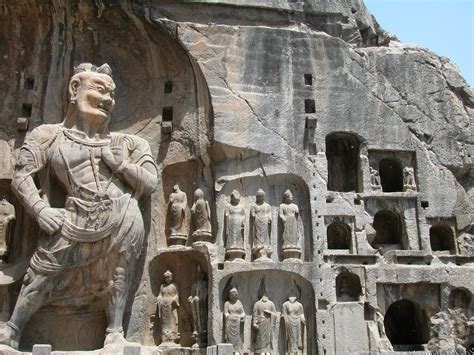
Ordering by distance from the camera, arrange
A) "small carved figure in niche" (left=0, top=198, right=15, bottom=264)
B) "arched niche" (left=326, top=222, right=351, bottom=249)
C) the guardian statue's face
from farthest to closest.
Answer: "arched niche" (left=326, top=222, right=351, bottom=249) < "small carved figure in niche" (left=0, top=198, right=15, bottom=264) < the guardian statue's face

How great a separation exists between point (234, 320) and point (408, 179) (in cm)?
366

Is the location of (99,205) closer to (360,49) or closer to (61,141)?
(61,141)

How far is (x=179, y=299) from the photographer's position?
896 centimetres

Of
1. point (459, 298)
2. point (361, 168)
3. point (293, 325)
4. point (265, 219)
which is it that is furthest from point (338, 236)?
point (459, 298)

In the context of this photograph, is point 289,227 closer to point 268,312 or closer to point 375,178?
point 268,312

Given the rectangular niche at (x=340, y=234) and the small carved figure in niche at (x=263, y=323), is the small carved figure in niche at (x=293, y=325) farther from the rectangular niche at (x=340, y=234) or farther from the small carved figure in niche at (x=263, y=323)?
the rectangular niche at (x=340, y=234)

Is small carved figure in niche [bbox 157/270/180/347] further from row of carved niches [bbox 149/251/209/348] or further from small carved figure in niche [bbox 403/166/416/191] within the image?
small carved figure in niche [bbox 403/166/416/191]

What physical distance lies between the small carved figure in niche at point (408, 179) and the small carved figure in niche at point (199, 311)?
3570 millimetres

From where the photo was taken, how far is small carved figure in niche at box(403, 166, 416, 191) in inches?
Result: 381

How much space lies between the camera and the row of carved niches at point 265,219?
8.74 meters

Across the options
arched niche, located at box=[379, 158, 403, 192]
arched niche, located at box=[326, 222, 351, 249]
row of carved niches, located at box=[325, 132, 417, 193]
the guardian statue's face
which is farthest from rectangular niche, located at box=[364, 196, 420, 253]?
the guardian statue's face

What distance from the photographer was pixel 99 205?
827 cm

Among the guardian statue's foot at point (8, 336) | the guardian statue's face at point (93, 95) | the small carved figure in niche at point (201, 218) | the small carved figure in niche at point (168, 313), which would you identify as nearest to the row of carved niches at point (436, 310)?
the small carved figure in niche at point (201, 218)

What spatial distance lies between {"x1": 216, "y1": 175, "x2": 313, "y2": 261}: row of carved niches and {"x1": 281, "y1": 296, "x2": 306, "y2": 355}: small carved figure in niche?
0.67 metres
